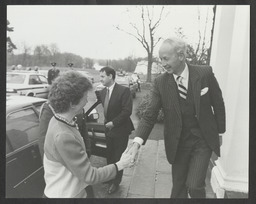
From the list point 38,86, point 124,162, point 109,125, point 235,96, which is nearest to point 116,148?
point 109,125

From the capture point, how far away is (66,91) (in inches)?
62.4

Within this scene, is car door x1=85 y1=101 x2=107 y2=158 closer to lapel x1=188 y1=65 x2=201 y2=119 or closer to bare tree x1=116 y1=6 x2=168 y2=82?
bare tree x1=116 y1=6 x2=168 y2=82

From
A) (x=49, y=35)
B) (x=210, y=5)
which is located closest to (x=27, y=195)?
(x=49, y=35)

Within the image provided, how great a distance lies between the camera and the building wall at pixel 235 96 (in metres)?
2.59

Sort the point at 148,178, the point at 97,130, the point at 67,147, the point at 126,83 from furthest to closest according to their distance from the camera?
the point at 148,178 → the point at 97,130 → the point at 126,83 → the point at 67,147

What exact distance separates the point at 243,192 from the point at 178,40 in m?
1.58

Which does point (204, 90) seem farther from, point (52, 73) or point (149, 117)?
point (52, 73)

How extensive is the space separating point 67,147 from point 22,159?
1013 mm

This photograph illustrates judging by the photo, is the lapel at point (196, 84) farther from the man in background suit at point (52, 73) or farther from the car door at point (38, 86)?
the car door at point (38, 86)

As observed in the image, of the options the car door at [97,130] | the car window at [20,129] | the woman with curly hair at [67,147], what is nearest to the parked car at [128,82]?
the car door at [97,130]

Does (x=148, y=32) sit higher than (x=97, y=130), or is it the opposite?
(x=148, y=32)

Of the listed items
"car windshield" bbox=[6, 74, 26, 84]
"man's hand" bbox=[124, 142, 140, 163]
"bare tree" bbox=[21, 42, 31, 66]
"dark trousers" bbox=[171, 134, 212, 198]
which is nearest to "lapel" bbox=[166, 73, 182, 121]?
"dark trousers" bbox=[171, 134, 212, 198]

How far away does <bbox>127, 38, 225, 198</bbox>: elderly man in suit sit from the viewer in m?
2.17

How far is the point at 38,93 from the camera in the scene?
136 inches
